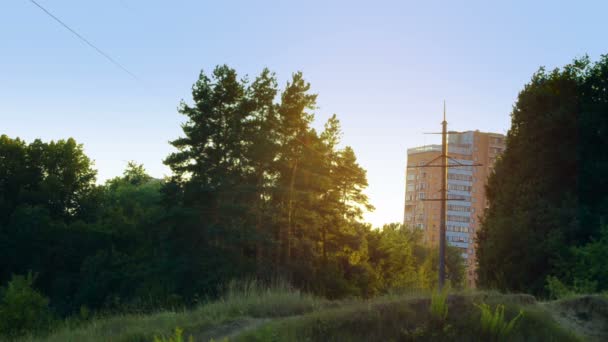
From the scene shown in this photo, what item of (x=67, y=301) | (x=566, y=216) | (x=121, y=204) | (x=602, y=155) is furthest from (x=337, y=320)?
(x=121, y=204)

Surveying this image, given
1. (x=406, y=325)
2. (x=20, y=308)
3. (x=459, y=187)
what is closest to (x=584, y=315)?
A: (x=406, y=325)

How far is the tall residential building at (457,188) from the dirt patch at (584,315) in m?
134

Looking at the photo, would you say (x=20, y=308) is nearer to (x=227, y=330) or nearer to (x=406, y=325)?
(x=227, y=330)

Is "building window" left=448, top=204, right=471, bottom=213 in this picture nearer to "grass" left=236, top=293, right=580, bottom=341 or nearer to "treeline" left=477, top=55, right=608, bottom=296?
"treeline" left=477, top=55, right=608, bottom=296

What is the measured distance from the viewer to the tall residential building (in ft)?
483

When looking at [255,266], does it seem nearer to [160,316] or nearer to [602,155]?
[602,155]

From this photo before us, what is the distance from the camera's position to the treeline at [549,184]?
96.3 ft

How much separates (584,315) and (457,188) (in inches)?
5653

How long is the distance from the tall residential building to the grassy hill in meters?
134

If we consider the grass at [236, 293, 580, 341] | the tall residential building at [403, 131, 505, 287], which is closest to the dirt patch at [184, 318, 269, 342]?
the grass at [236, 293, 580, 341]

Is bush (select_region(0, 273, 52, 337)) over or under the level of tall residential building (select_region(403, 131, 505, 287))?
under

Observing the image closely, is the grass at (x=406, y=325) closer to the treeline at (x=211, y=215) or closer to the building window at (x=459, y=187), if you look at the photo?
the treeline at (x=211, y=215)

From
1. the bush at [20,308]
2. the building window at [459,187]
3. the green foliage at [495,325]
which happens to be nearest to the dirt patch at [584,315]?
the green foliage at [495,325]

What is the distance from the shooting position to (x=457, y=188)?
500 feet
